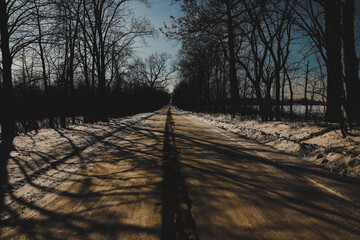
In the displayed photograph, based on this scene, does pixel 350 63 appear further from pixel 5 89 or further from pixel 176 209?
pixel 5 89

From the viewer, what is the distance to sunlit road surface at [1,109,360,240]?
7.42 feet

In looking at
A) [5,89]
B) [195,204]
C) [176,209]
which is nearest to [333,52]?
[195,204]

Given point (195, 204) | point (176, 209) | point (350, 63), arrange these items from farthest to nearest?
point (350, 63), point (195, 204), point (176, 209)

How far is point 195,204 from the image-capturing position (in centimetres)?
287

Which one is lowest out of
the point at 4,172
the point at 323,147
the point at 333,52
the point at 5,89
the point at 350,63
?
the point at 4,172

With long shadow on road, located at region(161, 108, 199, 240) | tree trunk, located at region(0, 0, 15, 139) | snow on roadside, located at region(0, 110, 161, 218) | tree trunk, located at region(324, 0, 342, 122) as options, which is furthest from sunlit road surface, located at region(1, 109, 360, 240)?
tree trunk, located at region(0, 0, 15, 139)

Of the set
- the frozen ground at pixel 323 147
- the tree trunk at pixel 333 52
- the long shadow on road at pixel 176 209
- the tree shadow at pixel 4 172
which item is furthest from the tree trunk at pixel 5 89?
the tree trunk at pixel 333 52

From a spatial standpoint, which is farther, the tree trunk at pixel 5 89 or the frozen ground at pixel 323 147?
the tree trunk at pixel 5 89

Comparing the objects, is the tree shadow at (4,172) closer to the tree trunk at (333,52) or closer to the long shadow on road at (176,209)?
the long shadow on road at (176,209)

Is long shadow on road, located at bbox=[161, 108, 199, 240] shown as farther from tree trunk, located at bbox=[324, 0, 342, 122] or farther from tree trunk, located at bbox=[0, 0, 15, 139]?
tree trunk, located at bbox=[0, 0, 15, 139]

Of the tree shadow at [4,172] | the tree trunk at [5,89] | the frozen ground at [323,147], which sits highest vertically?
the tree trunk at [5,89]

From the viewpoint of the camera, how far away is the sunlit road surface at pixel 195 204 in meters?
2.26

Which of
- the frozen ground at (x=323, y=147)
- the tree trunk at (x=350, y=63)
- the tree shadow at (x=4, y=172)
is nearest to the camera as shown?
the tree shadow at (x=4, y=172)

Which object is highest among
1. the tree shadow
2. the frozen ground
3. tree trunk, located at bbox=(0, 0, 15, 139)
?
tree trunk, located at bbox=(0, 0, 15, 139)
